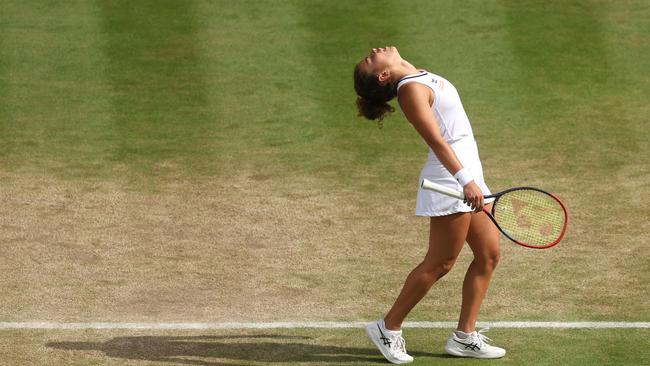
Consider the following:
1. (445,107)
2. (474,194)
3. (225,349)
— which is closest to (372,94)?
(445,107)

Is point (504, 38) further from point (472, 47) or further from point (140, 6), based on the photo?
point (140, 6)

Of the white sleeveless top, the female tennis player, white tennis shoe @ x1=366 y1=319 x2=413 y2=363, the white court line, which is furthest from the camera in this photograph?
the white court line

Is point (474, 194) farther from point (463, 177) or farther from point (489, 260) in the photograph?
point (489, 260)

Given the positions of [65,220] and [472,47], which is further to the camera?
[472,47]

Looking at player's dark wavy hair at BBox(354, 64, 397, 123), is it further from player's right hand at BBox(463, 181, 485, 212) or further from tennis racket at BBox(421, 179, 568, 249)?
tennis racket at BBox(421, 179, 568, 249)

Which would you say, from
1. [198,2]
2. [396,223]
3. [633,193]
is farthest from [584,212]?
[198,2]

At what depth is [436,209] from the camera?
8.43 meters

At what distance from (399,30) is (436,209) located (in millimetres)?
7954

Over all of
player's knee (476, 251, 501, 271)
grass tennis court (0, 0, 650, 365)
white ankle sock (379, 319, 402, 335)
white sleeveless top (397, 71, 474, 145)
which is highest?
white sleeveless top (397, 71, 474, 145)

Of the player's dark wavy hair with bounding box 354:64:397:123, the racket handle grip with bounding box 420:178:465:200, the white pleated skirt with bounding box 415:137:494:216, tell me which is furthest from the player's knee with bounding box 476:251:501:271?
the player's dark wavy hair with bounding box 354:64:397:123

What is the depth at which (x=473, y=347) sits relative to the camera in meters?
8.75

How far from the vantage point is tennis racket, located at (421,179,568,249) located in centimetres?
861

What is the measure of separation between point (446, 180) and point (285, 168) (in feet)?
15.4

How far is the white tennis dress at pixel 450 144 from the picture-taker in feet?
27.6
